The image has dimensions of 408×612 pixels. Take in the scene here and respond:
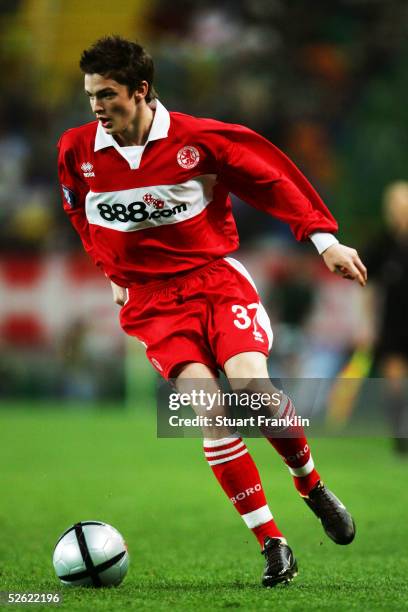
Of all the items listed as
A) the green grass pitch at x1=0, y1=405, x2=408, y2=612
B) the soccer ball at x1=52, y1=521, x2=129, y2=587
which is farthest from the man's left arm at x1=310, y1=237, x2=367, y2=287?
the soccer ball at x1=52, y1=521, x2=129, y2=587

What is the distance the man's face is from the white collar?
0.12m

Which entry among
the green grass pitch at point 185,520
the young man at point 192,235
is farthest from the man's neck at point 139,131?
the green grass pitch at point 185,520

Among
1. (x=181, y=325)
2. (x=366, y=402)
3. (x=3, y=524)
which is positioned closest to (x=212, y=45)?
(x=366, y=402)

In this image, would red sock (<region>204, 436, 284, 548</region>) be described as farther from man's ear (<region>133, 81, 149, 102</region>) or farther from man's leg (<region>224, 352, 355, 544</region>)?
man's ear (<region>133, 81, 149, 102</region>)

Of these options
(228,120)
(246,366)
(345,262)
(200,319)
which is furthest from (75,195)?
(228,120)

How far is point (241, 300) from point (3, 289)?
9932 millimetres

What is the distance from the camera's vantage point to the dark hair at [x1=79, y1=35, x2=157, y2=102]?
3850mm

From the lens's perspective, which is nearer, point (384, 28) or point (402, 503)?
point (402, 503)

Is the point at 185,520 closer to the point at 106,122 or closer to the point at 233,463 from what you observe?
the point at 233,463

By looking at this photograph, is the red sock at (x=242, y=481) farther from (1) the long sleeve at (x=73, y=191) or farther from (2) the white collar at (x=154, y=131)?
(2) the white collar at (x=154, y=131)

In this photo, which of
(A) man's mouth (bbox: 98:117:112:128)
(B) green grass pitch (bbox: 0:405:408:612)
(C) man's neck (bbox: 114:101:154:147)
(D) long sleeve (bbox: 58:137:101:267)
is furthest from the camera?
(D) long sleeve (bbox: 58:137:101:267)

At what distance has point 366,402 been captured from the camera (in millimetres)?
11180

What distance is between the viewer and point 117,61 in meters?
3.87

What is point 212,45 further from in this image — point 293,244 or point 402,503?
point 402,503
